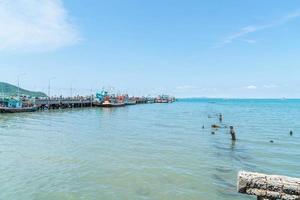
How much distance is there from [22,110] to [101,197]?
229ft

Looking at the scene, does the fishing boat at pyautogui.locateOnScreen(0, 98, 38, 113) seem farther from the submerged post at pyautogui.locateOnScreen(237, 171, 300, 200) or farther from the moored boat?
the submerged post at pyautogui.locateOnScreen(237, 171, 300, 200)

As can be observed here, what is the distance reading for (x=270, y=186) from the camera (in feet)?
17.3

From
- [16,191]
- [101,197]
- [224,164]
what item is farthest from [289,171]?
[16,191]

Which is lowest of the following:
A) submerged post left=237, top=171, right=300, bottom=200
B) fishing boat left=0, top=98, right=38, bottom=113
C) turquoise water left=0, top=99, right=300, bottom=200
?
turquoise water left=0, top=99, right=300, bottom=200

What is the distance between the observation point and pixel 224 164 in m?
21.5

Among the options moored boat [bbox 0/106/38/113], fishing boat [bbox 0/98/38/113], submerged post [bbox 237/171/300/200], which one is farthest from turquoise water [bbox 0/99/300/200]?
fishing boat [bbox 0/98/38/113]

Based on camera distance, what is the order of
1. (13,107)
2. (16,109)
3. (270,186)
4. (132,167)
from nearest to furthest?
(270,186) → (132,167) → (16,109) → (13,107)

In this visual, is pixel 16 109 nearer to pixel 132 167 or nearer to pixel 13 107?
pixel 13 107

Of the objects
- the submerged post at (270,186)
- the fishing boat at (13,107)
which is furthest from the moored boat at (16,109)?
the submerged post at (270,186)

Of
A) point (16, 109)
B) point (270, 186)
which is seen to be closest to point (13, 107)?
point (16, 109)

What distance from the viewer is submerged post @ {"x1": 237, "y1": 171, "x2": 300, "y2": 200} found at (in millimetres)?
5141

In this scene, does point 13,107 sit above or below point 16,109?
above

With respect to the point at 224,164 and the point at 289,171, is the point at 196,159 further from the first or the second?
the point at 289,171

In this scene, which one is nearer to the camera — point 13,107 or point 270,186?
point 270,186
